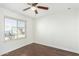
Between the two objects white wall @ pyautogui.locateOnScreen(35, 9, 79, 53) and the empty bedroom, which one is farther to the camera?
white wall @ pyautogui.locateOnScreen(35, 9, 79, 53)

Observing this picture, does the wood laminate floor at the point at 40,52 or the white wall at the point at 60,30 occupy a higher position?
the white wall at the point at 60,30

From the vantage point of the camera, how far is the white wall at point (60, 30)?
9.26 feet

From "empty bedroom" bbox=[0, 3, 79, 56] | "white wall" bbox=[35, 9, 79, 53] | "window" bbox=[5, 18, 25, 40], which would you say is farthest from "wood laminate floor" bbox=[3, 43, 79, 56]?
"window" bbox=[5, 18, 25, 40]

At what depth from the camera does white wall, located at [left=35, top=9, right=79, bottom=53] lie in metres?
2.82

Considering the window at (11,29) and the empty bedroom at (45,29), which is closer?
the empty bedroom at (45,29)

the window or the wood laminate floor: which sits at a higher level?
the window

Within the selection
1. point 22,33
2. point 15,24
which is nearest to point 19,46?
point 22,33

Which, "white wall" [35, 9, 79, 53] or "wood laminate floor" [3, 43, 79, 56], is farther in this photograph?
"white wall" [35, 9, 79, 53]

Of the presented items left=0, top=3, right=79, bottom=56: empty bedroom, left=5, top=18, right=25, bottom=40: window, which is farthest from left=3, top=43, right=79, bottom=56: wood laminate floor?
left=5, top=18, right=25, bottom=40: window

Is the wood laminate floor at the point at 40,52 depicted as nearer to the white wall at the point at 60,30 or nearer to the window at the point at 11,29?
the white wall at the point at 60,30

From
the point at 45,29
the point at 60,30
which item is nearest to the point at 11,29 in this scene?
the point at 45,29

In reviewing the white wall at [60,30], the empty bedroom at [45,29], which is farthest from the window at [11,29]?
the white wall at [60,30]

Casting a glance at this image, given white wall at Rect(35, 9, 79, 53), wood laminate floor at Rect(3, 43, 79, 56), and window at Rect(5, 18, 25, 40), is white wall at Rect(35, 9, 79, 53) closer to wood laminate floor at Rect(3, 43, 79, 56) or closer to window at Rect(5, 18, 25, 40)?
wood laminate floor at Rect(3, 43, 79, 56)

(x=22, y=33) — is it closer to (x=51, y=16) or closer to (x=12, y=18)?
(x=12, y=18)
